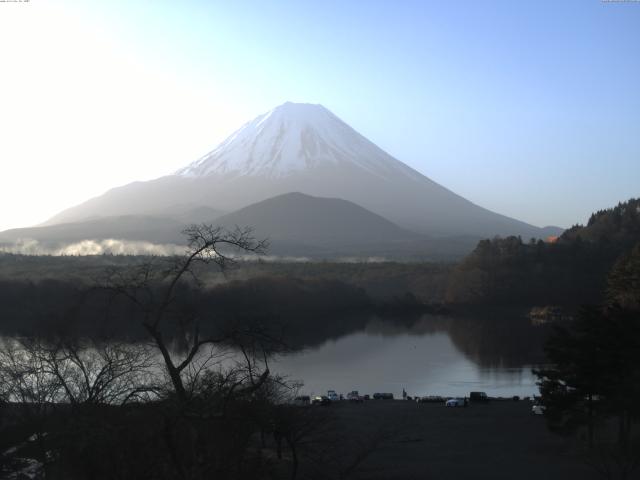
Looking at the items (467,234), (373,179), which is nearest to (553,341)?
(467,234)

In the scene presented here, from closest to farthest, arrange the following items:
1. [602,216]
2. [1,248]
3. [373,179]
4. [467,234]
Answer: [602,216], [1,248], [467,234], [373,179]

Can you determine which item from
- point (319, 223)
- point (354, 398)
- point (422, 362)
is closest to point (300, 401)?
point (354, 398)

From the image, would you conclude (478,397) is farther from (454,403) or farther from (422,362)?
(422,362)

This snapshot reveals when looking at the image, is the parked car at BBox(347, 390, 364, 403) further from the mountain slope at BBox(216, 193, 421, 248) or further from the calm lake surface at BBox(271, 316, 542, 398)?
the mountain slope at BBox(216, 193, 421, 248)

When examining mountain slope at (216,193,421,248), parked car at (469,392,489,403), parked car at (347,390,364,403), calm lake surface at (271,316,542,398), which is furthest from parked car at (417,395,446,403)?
mountain slope at (216,193,421,248)

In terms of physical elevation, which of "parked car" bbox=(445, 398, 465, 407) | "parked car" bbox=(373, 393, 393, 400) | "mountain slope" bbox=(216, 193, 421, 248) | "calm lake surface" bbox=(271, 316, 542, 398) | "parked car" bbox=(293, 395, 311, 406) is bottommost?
"calm lake surface" bbox=(271, 316, 542, 398)

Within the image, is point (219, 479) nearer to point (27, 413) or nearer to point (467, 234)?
point (27, 413)

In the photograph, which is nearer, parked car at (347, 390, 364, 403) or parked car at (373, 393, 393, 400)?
parked car at (347, 390, 364, 403)

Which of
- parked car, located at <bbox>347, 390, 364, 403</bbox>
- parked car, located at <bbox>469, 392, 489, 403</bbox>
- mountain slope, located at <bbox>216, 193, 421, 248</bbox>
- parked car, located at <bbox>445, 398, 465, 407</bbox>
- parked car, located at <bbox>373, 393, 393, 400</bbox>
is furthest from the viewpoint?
mountain slope, located at <bbox>216, 193, 421, 248</bbox>

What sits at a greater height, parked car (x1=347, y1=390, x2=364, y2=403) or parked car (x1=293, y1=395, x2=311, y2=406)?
parked car (x1=293, y1=395, x2=311, y2=406)
